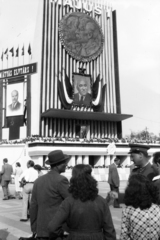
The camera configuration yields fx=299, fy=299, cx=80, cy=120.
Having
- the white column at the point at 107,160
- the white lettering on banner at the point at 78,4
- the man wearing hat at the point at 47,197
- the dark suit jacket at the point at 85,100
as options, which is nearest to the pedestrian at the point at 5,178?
Result: the man wearing hat at the point at 47,197

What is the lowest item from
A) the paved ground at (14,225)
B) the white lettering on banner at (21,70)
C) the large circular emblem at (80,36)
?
the paved ground at (14,225)

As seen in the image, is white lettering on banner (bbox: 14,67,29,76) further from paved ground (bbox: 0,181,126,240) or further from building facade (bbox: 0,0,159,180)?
paved ground (bbox: 0,181,126,240)

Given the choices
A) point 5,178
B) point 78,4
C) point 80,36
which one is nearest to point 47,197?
point 5,178

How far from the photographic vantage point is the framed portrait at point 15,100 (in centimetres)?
4516

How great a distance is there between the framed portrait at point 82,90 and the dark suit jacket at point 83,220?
136ft

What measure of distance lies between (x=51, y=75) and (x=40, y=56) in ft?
10.5

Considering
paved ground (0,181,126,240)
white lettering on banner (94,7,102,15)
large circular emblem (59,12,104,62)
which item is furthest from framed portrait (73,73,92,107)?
paved ground (0,181,126,240)

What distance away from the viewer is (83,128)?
47.2 m

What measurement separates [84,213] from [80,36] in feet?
150

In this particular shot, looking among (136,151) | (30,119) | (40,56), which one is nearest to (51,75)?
(40,56)

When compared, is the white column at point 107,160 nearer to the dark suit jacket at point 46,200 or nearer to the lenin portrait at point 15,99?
the lenin portrait at point 15,99

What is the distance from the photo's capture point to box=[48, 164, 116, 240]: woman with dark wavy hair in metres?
3.03

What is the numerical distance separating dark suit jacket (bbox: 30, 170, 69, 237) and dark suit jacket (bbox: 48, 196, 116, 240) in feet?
2.44

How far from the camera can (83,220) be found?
303 centimetres
